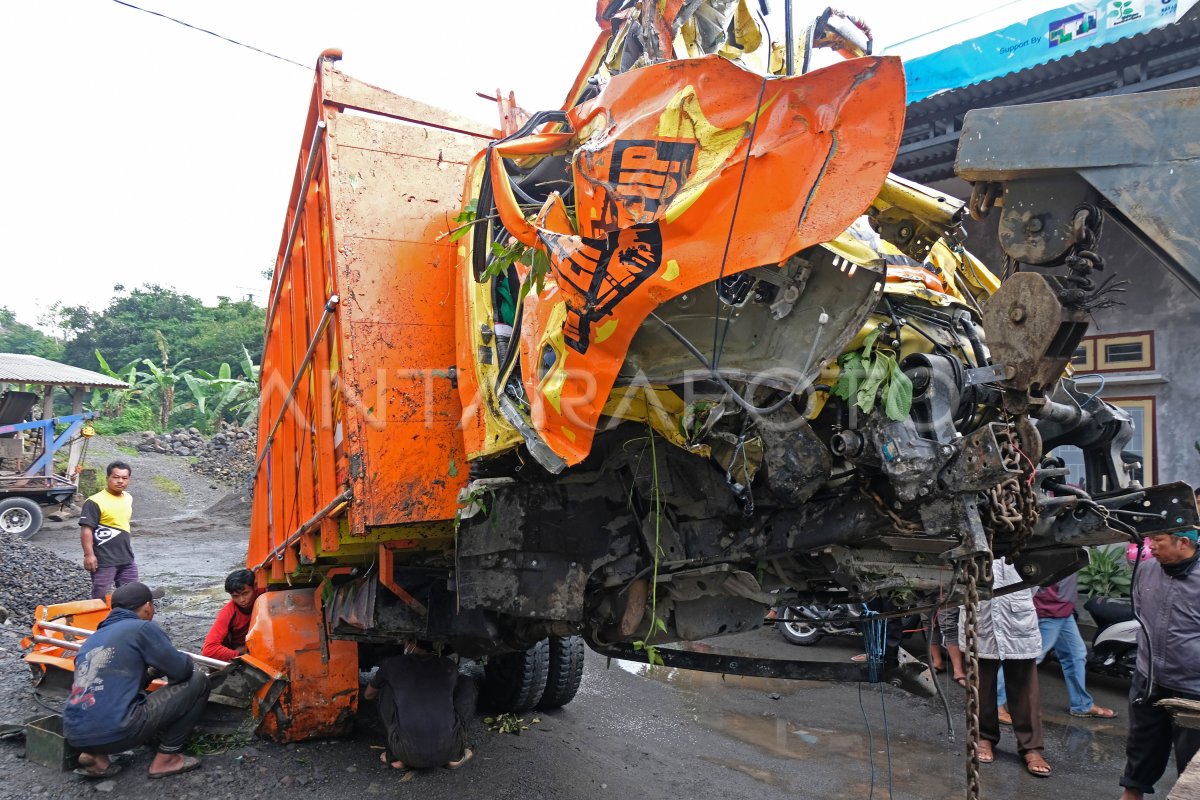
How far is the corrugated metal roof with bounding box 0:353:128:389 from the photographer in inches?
589

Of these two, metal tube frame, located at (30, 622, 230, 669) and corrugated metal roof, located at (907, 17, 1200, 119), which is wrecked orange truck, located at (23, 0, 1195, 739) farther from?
corrugated metal roof, located at (907, 17, 1200, 119)

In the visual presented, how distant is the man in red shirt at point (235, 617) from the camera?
17.6 ft

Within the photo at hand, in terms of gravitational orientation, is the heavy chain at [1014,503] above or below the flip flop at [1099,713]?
above

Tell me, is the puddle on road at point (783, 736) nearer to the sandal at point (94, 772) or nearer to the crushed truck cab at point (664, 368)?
the crushed truck cab at point (664, 368)

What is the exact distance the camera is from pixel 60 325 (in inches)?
1516

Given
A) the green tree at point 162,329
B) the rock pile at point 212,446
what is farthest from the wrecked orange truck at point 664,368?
the green tree at point 162,329

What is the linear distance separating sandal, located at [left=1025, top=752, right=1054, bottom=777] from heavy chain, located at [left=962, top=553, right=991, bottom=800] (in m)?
3.32

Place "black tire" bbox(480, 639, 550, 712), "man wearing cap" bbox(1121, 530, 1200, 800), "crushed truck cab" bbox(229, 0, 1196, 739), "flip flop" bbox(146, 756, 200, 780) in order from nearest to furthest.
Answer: "crushed truck cab" bbox(229, 0, 1196, 739)
"man wearing cap" bbox(1121, 530, 1200, 800)
"flip flop" bbox(146, 756, 200, 780)
"black tire" bbox(480, 639, 550, 712)

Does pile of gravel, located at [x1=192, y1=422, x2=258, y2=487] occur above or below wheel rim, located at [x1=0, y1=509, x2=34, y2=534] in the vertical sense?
above

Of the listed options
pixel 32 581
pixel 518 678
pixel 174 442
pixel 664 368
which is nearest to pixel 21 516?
pixel 32 581

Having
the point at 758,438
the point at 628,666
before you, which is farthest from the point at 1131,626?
→ the point at 758,438

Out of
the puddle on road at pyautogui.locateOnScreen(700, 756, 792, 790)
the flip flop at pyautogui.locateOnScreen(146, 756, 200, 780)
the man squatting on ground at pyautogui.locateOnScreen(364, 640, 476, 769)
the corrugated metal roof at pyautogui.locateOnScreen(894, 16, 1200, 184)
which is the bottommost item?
the puddle on road at pyautogui.locateOnScreen(700, 756, 792, 790)

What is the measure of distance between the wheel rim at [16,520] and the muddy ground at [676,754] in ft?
27.2

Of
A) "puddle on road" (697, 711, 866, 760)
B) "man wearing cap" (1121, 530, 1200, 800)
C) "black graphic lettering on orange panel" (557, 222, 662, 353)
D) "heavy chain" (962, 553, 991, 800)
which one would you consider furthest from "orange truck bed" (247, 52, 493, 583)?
"man wearing cap" (1121, 530, 1200, 800)
